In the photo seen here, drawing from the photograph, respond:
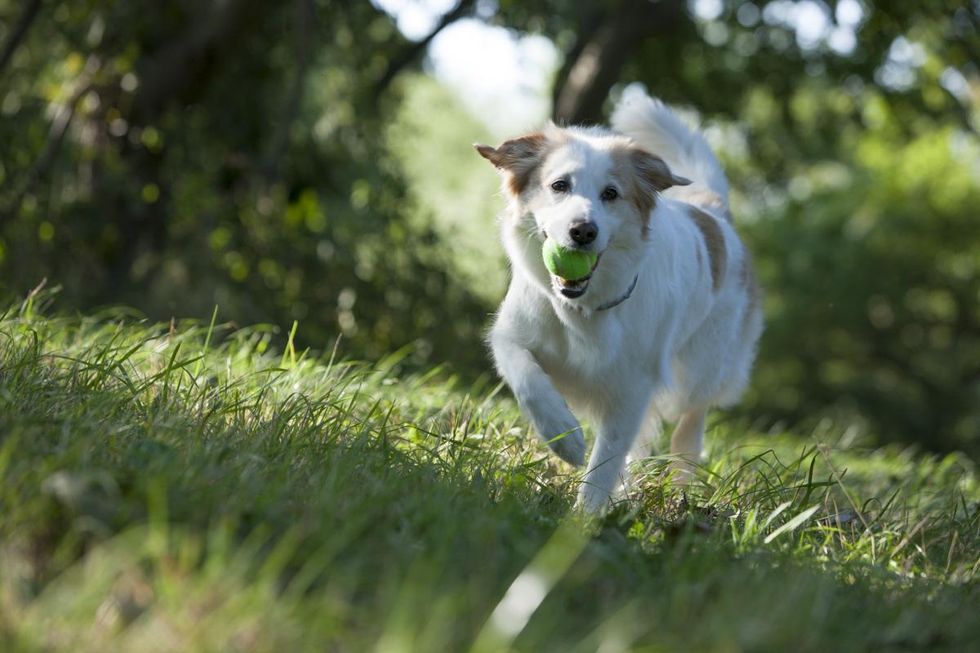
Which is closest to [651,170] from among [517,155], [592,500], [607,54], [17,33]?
[517,155]

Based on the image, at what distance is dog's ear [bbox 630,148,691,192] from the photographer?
4680mm

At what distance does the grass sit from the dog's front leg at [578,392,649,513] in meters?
0.11

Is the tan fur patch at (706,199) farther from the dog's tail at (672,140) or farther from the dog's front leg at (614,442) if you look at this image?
the dog's front leg at (614,442)

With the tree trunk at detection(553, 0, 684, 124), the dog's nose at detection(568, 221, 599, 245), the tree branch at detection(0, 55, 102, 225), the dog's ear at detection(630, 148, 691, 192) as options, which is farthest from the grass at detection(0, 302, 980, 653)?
the tree trunk at detection(553, 0, 684, 124)

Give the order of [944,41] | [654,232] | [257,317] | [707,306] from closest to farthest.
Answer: [654,232] → [707,306] → [257,317] → [944,41]

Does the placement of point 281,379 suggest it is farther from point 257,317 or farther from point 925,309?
point 925,309

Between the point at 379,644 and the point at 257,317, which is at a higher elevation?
the point at 379,644

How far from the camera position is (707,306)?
550 centimetres

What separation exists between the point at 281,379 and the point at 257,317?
15.2 ft

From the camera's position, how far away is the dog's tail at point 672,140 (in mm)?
6273

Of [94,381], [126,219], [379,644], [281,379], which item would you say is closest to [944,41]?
[126,219]

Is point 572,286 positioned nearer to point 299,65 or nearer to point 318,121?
point 299,65

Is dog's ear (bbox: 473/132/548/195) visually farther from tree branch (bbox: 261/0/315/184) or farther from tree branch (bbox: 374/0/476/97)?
tree branch (bbox: 374/0/476/97)

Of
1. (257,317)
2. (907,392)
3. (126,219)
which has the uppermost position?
(126,219)
